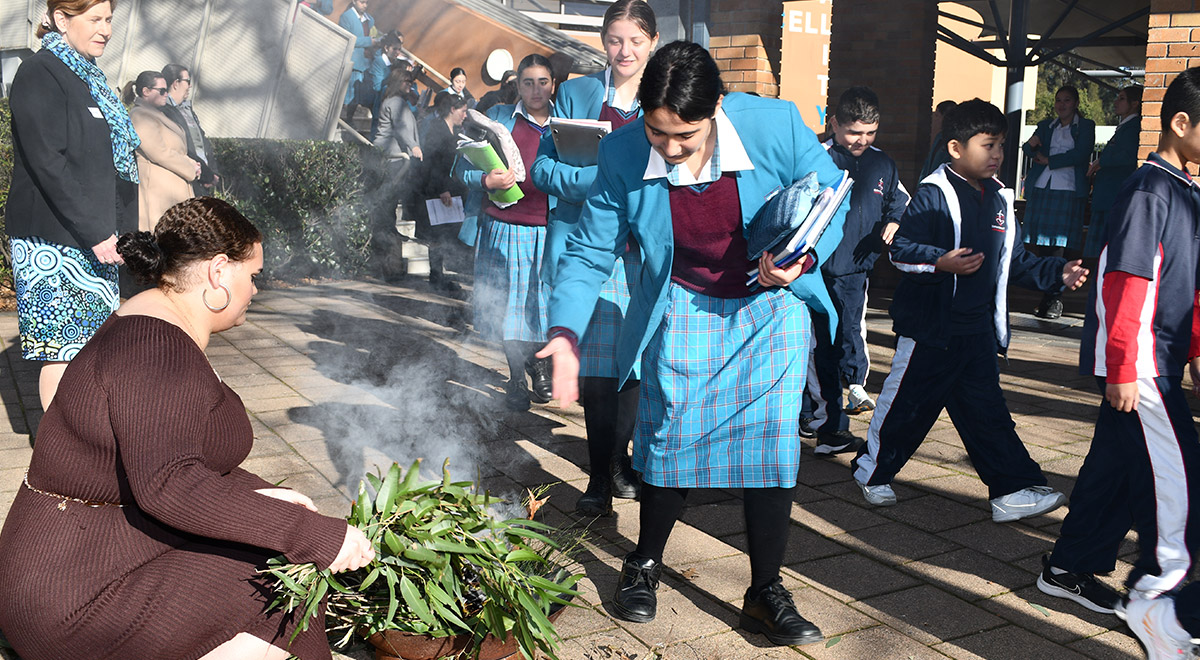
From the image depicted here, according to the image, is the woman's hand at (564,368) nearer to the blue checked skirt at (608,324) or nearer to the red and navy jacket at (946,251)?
the blue checked skirt at (608,324)

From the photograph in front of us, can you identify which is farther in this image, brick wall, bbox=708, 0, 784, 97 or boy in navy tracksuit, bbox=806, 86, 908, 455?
brick wall, bbox=708, 0, 784, 97

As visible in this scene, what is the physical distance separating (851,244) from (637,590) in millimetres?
2884

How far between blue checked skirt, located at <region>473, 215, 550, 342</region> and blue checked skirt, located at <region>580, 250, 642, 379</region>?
1418 mm

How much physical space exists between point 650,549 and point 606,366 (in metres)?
0.99

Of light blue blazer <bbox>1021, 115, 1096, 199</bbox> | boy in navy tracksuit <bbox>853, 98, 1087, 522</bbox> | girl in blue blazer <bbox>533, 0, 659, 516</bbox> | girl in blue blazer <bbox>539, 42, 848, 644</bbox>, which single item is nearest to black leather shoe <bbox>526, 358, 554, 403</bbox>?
girl in blue blazer <bbox>533, 0, 659, 516</bbox>

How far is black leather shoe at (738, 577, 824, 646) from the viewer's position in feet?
10.2

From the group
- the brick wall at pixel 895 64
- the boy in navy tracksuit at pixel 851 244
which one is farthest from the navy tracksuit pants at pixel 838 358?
the brick wall at pixel 895 64

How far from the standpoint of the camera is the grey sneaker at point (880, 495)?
4457mm

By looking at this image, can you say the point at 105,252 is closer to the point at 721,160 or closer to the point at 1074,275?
the point at 721,160

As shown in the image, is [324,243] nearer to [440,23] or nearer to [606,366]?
[440,23]

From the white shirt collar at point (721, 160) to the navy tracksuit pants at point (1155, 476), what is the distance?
4.56ft

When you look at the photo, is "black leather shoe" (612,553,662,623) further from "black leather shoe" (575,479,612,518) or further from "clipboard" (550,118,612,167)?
"clipboard" (550,118,612,167)

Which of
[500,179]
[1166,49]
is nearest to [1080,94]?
[1166,49]

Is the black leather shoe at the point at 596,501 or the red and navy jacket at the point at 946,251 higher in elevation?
the red and navy jacket at the point at 946,251
